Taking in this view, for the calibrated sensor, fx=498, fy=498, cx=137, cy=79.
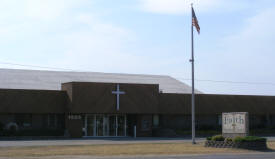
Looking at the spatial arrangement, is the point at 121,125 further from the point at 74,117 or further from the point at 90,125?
the point at 74,117

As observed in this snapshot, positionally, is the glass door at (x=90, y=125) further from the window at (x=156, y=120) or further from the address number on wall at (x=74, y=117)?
the window at (x=156, y=120)

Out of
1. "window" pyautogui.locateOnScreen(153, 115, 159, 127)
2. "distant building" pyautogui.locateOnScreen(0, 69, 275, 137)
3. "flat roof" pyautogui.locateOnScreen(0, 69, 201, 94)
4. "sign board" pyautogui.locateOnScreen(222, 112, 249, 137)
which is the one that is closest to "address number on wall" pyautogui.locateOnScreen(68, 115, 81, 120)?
"distant building" pyautogui.locateOnScreen(0, 69, 275, 137)

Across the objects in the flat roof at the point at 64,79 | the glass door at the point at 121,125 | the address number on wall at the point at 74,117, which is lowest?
the glass door at the point at 121,125

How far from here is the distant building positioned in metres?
43.0

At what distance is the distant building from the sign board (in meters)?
12.6

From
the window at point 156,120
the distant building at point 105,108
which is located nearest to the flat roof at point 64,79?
the distant building at point 105,108

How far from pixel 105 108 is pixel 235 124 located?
1435 centimetres

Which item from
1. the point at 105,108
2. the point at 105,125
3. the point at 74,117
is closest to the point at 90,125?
the point at 105,125

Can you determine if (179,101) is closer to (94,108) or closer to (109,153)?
(94,108)

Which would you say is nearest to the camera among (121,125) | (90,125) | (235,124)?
(235,124)

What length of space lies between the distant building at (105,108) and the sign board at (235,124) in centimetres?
1262

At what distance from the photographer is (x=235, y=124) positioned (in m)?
33.2

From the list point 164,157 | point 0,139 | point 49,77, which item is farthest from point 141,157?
point 49,77

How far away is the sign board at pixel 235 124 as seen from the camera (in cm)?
3244
